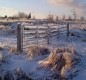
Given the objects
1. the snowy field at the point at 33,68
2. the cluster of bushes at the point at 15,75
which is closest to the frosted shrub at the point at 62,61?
the snowy field at the point at 33,68

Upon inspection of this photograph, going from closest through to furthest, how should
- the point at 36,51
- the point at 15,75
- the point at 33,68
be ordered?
the point at 15,75, the point at 33,68, the point at 36,51

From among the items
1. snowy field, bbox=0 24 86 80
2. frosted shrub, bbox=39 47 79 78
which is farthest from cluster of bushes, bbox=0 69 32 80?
frosted shrub, bbox=39 47 79 78

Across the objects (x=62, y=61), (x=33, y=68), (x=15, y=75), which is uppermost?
(x=62, y=61)

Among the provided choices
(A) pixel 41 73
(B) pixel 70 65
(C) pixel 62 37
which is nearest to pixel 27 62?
(A) pixel 41 73

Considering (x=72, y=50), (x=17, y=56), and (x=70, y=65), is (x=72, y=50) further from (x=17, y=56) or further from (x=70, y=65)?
(x=17, y=56)

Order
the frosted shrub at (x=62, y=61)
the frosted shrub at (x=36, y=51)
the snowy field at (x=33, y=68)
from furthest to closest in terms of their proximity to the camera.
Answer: the frosted shrub at (x=36, y=51), the frosted shrub at (x=62, y=61), the snowy field at (x=33, y=68)

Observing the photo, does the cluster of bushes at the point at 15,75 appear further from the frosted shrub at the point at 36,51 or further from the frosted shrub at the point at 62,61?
the frosted shrub at the point at 36,51

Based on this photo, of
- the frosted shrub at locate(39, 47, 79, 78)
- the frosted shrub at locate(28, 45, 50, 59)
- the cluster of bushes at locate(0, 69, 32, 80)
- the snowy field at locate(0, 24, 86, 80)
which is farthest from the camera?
the frosted shrub at locate(28, 45, 50, 59)

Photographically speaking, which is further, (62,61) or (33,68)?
(33,68)

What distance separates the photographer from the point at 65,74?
13695 millimetres

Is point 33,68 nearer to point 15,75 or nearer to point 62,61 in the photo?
point 15,75

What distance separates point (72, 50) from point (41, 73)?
179cm

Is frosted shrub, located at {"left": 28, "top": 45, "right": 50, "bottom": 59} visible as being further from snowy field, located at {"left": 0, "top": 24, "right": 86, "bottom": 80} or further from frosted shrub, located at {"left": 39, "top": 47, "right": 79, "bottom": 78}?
frosted shrub, located at {"left": 39, "top": 47, "right": 79, "bottom": 78}

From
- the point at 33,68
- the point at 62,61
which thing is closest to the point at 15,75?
the point at 33,68
